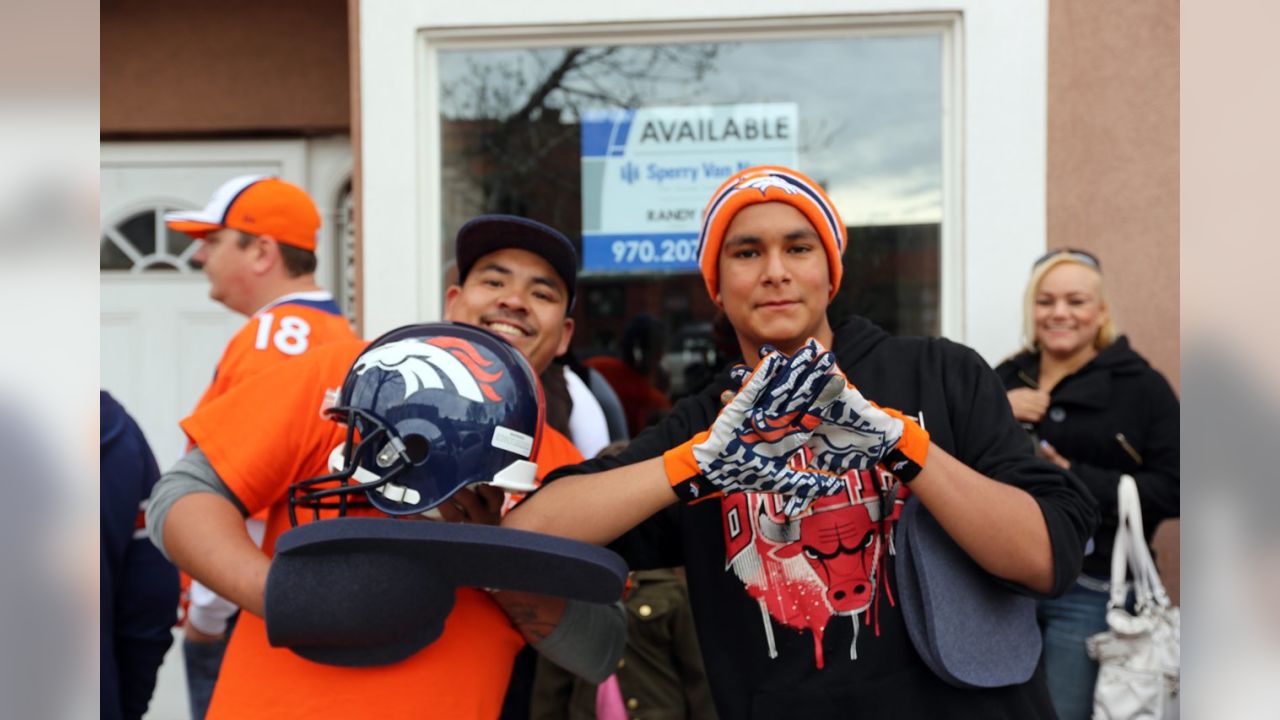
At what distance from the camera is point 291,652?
1.93 meters

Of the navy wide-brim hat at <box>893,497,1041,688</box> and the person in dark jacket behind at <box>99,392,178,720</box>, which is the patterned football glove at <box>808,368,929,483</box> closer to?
the navy wide-brim hat at <box>893,497,1041,688</box>

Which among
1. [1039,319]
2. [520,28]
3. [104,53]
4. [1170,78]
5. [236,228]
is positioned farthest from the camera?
[104,53]

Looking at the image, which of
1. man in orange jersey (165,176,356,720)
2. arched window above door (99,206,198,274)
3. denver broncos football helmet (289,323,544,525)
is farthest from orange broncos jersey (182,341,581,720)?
arched window above door (99,206,198,274)

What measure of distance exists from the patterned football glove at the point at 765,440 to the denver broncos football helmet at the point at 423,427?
32cm

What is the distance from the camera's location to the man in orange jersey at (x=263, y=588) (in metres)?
1.90

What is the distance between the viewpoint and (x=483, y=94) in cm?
509

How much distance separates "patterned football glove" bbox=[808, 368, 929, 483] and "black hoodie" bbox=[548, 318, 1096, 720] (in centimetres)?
21

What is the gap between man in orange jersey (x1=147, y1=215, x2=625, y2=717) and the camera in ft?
6.23

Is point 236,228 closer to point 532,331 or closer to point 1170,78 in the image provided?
point 532,331

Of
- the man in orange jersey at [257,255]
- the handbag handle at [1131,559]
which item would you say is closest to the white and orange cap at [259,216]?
the man in orange jersey at [257,255]

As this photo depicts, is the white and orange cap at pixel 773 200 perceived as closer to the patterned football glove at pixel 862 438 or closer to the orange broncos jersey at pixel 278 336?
the patterned football glove at pixel 862 438

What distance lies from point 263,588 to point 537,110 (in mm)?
3531
